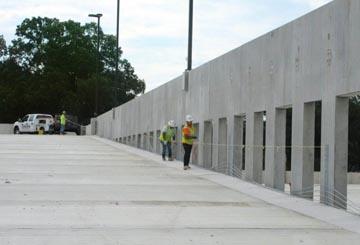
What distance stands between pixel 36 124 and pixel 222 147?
38.3 m

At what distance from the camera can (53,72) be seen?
8431 centimetres

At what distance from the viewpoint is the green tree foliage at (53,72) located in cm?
8225

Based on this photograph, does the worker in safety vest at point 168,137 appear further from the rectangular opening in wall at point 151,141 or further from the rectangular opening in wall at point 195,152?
the rectangular opening in wall at point 151,141

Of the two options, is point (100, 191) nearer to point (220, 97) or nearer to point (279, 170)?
point (279, 170)

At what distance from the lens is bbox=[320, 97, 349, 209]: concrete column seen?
14250mm

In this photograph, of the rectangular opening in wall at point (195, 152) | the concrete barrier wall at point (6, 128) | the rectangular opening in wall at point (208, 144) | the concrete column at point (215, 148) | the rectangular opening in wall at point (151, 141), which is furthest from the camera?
the concrete barrier wall at point (6, 128)

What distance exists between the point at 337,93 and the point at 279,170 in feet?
13.9

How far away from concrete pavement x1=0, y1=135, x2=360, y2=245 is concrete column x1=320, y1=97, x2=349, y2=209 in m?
1.31

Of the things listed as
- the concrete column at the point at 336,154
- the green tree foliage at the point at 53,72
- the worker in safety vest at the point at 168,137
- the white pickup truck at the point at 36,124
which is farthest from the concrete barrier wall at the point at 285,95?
the green tree foliage at the point at 53,72

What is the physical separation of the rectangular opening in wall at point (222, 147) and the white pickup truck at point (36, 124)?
122ft

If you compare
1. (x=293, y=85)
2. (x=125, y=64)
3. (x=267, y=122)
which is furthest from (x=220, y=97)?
(x=125, y=64)

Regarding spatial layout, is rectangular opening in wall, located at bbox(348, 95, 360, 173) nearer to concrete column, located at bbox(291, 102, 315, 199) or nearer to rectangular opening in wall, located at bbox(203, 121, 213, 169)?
rectangular opening in wall, located at bbox(203, 121, 213, 169)

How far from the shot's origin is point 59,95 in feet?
277

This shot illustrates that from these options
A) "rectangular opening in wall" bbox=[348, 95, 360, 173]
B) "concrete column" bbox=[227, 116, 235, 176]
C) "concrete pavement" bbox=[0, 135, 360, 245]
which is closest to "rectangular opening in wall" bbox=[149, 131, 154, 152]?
"concrete column" bbox=[227, 116, 235, 176]
